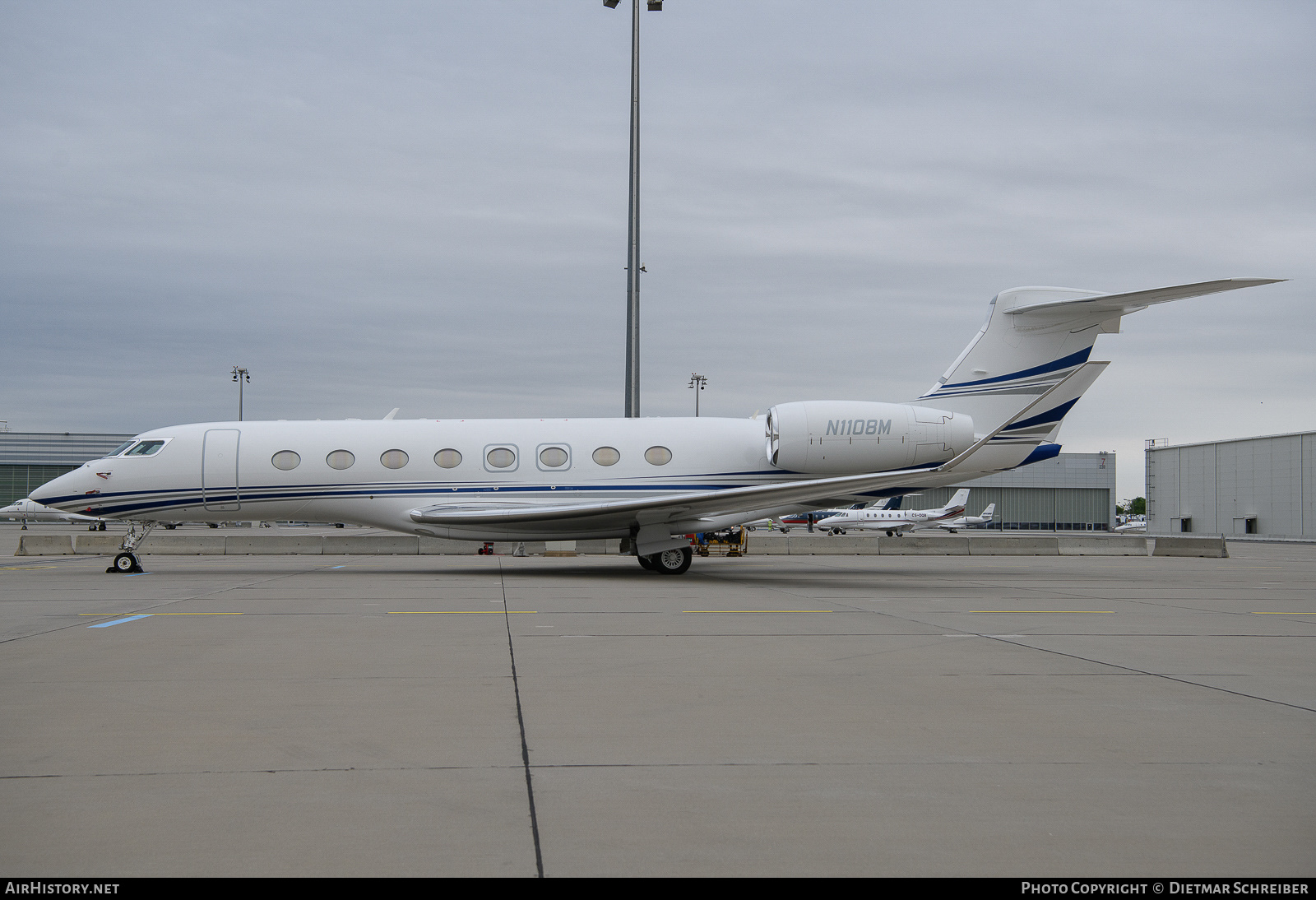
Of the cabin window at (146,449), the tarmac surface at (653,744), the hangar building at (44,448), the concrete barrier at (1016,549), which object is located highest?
the hangar building at (44,448)

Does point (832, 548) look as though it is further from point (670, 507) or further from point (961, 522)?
point (961, 522)

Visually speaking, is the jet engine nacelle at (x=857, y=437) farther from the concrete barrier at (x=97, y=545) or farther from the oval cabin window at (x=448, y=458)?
the concrete barrier at (x=97, y=545)

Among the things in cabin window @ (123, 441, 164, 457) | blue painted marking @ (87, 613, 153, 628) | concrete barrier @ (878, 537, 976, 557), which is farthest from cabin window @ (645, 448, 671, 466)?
concrete barrier @ (878, 537, 976, 557)

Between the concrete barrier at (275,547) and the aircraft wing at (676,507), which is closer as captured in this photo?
the aircraft wing at (676,507)

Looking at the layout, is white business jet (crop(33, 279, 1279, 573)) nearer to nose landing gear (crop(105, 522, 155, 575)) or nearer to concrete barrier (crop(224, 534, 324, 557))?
nose landing gear (crop(105, 522, 155, 575))

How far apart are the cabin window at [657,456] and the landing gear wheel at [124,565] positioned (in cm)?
980

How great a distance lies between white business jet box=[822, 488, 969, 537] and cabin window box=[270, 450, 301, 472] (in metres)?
39.5

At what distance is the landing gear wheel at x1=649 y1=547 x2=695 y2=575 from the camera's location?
18266 millimetres

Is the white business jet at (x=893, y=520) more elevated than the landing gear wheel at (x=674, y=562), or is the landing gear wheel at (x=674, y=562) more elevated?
the landing gear wheel at (x=674, y=562)

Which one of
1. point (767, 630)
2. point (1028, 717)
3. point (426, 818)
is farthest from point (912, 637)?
point (426, 818)

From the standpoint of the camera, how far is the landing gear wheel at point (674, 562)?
18.3 m

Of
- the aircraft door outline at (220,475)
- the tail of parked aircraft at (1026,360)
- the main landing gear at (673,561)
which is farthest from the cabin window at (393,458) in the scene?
the tail of parked aircraft at (1026,360)

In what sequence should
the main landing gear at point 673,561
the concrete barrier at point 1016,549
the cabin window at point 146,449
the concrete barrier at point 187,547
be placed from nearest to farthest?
1. the main landing gear at point 673,561
2. the cabin window at point 146,449
3. the concrete barrier at point 187,547
4. the concrete barrier at point 1016,549

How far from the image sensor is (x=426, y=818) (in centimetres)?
394
